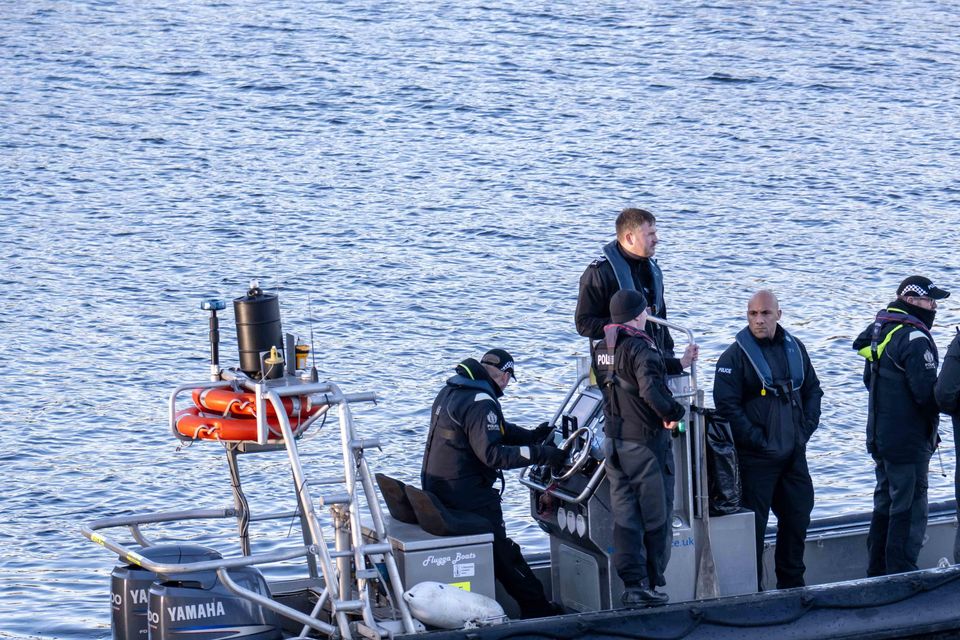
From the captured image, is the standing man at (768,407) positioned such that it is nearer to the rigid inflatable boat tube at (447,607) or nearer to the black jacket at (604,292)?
the black jacket at (604,292)

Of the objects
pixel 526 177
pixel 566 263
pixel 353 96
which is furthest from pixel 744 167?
pixel 353 96

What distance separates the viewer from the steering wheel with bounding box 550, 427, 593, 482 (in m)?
5.37

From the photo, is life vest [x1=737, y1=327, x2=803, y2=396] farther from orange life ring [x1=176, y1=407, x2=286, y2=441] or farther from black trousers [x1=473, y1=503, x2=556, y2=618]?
orange life ring [x1=176, y1=407, x2=286, y2=441]

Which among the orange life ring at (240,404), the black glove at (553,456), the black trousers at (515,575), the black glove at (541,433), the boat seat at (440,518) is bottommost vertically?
the black trousers at (515,575)

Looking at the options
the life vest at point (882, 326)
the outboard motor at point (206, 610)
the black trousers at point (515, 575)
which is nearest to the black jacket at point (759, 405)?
the life vest at point (882, 326)

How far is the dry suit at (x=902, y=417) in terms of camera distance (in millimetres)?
5645

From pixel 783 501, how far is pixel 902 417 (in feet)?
1.93

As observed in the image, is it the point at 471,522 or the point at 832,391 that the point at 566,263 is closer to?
the point at 832,391

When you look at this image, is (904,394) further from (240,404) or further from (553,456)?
(240,404)

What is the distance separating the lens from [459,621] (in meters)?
4.91

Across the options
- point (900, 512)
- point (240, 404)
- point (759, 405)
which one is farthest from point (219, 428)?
point (900, 512)

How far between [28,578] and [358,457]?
477cm

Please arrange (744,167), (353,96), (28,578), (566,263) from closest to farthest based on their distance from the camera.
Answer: (28,578), (566,263), (744,167), (353,96)

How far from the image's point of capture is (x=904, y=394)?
571cm
